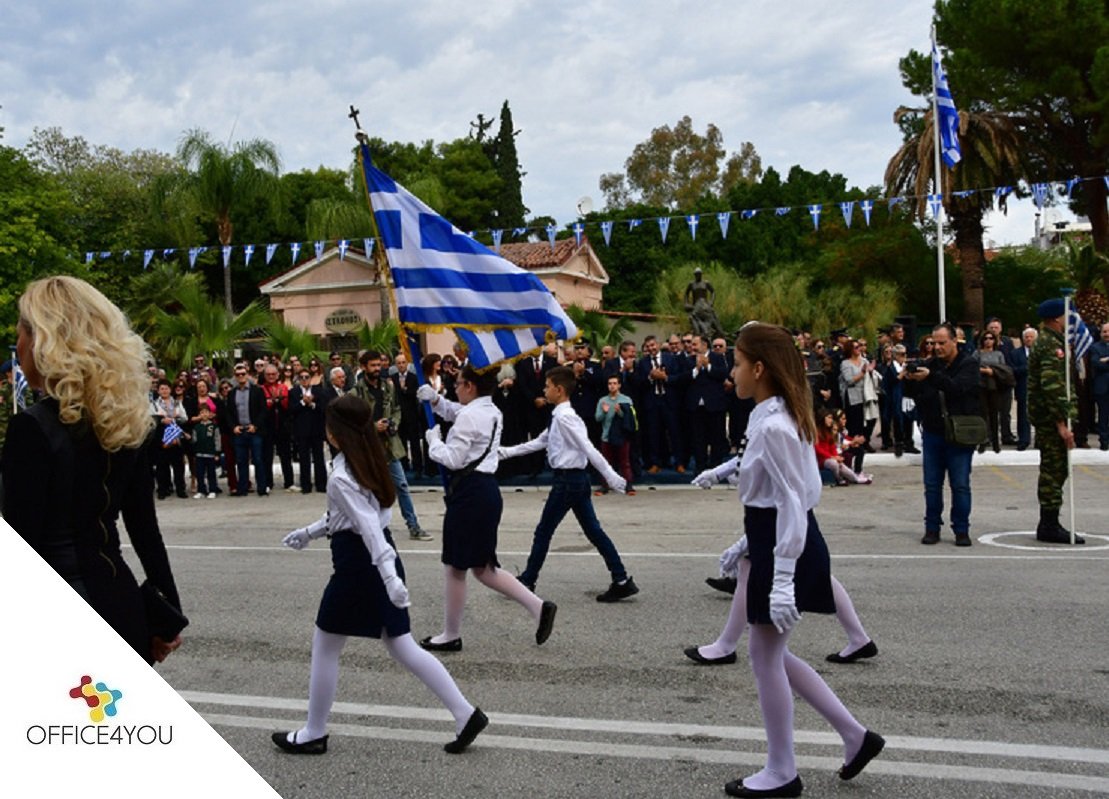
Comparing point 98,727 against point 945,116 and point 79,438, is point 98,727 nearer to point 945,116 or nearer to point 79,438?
point 79,438

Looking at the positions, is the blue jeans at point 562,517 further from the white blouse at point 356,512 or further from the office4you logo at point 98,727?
the office4you logo at point 98,727

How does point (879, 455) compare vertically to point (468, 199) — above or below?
below

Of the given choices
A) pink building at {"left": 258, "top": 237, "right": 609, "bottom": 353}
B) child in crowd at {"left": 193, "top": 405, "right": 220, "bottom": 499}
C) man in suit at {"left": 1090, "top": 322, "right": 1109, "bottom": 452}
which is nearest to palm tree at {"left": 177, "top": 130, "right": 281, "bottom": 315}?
pink building at {"left": 258, "top": 237, "right": 609, "bottom": 353}

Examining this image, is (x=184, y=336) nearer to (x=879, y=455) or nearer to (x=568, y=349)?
(x=568, y=349)

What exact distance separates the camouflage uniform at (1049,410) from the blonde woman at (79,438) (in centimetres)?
849

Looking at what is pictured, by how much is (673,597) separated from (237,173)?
30.2m

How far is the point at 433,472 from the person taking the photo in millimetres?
17375

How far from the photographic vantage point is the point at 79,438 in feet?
10.3

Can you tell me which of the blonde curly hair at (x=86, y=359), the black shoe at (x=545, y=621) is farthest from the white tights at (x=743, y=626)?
the blonde curly hair at (x=86, y=359)

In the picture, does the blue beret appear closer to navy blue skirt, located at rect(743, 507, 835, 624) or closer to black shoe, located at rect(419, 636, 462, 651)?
black shoe, located at rect(419, 636, 462, 651)

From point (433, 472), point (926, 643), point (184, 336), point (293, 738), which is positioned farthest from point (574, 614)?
point (184, 336)

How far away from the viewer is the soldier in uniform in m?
9.62

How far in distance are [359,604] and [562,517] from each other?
3182 mm

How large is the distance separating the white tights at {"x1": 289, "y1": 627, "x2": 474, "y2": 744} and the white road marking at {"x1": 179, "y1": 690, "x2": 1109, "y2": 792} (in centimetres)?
27
